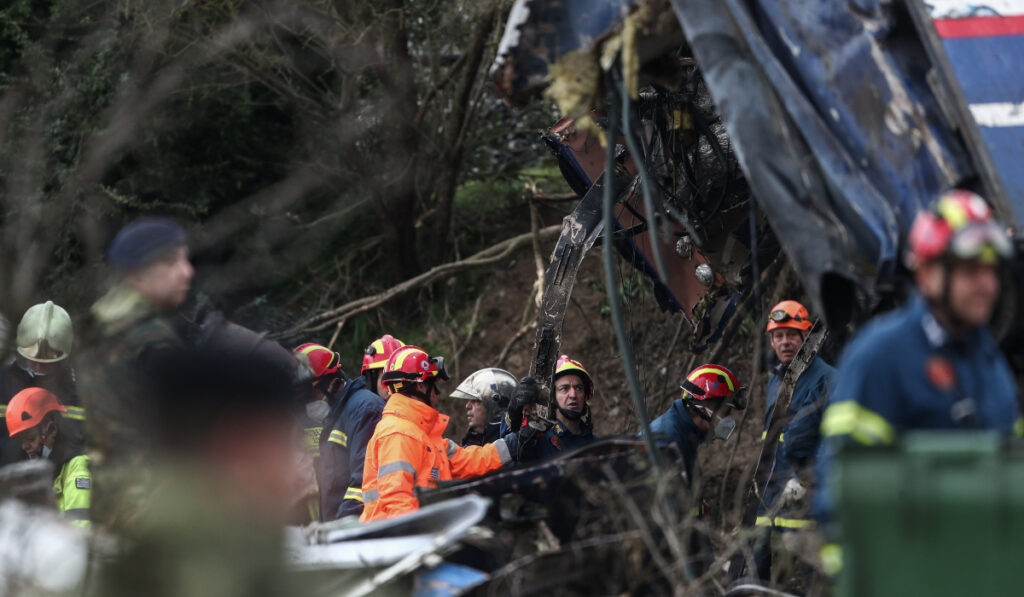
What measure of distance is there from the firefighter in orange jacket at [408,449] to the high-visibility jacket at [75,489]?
1.41 m

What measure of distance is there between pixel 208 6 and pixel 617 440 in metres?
8.34

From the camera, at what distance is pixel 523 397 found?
6.89m

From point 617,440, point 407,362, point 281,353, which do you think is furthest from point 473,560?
point 407,362

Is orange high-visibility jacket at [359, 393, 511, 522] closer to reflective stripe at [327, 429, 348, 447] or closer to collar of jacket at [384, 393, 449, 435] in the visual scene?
collar of jacket at [384, 393, 449, 435]

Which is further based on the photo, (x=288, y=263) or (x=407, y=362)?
(x=288, y=263)

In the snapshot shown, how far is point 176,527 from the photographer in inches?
128

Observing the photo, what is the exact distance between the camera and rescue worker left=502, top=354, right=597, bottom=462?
270 inches

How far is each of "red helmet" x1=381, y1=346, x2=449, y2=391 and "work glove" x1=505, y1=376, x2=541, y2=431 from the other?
27.6 inches

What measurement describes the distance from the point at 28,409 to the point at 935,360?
4655 mm

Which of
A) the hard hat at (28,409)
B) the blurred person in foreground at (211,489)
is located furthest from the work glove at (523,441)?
the blurred person in foreground at (211,489)

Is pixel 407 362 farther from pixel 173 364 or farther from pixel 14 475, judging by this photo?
pixel 173 364

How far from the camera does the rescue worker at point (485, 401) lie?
7527 millimetres

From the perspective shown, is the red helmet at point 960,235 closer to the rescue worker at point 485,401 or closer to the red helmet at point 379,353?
the rescue worker at point 485,401

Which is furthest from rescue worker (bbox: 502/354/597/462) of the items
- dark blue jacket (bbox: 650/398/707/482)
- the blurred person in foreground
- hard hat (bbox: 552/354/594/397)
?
the blurred person in foreground
